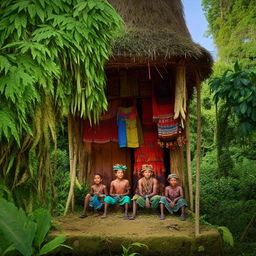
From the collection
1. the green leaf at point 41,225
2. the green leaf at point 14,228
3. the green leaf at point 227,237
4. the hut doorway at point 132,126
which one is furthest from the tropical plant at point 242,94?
the green leaf at point 14,228

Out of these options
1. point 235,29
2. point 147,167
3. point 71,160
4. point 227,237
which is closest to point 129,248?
point 227,237

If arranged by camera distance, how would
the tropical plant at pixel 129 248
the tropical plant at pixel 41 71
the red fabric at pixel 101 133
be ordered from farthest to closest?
the red fabric at pixel 101 133 < the tropical plant at pixel 129 248 < the tropical plant at pixel 41 71

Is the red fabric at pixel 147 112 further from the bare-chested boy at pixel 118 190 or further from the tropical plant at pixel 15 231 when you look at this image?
the tropical plant at pixel 15 231

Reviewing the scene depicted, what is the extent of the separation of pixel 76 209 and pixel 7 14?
4254mm

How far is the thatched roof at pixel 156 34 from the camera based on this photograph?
19.1ft

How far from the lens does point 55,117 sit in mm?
4559

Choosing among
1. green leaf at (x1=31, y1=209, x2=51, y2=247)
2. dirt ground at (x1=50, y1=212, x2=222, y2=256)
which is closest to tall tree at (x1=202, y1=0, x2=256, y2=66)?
dirt ground at (x1=50, y1=212, x2=222, y2=256)

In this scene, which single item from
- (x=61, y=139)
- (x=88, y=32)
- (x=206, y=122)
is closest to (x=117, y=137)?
(x=88, y=32)

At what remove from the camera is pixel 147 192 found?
6.56 metres

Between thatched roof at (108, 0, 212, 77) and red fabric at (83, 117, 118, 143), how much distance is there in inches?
73.2

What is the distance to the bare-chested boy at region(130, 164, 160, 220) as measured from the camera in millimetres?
6250

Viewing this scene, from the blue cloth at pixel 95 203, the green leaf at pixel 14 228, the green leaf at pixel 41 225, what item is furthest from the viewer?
the blue cloth at pixel 95 203

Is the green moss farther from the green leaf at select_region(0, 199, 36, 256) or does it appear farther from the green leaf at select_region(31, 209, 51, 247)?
the green leaf at select_region(0, 199, 36, 256)

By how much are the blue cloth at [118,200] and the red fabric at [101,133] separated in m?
1.28
